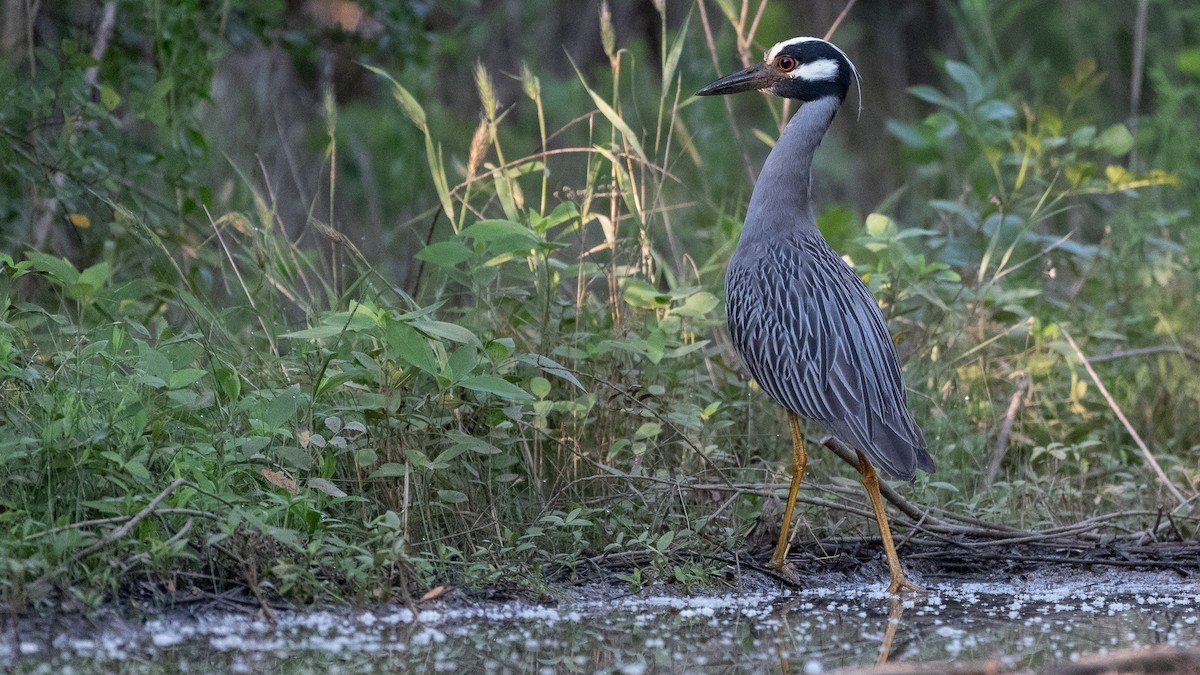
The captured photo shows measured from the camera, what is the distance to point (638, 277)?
580 cm

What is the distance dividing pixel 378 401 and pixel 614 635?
44.1 inches

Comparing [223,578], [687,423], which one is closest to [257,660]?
[223,578]

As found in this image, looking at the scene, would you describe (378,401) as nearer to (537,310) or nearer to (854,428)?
(537,310)

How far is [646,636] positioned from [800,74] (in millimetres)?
2649

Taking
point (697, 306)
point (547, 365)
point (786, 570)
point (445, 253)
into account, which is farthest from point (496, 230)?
point (786, 570)

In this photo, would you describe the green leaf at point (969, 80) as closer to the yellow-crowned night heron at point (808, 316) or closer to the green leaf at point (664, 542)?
the yellow-crowned night heron at point (808, 316)

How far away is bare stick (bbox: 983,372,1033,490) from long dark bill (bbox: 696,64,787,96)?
63.4 inches

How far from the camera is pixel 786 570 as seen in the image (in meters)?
4.70

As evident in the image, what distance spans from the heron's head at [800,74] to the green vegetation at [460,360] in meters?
0.25

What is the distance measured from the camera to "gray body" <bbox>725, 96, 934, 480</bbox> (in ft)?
15.9

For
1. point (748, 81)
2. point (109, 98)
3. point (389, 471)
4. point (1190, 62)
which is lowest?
point (389, 471)

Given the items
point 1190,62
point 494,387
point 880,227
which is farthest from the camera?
point 1190,62

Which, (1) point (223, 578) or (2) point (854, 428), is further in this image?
(2) point (854, 428)

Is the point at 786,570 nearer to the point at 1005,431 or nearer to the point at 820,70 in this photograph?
the point at 1005,431
